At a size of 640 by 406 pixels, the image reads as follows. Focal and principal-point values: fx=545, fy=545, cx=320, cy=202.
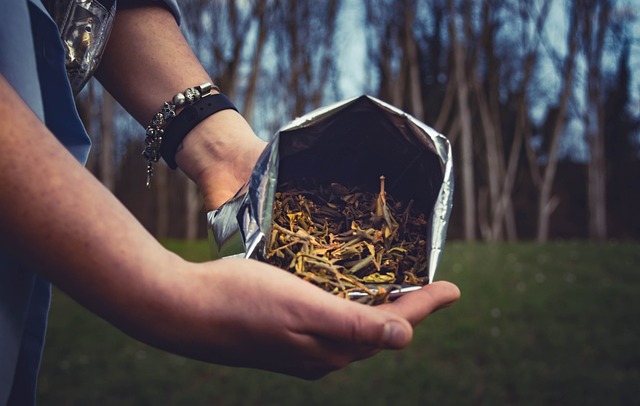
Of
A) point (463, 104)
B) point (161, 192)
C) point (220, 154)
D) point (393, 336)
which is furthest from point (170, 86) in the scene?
point (161, 192)

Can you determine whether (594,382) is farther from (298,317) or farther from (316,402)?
(298,317)

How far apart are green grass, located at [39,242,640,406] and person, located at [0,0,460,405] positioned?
10.8 feet

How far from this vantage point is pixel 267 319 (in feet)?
2.36

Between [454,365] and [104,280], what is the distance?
4.08 meters

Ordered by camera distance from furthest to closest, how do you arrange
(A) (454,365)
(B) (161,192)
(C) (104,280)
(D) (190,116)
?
(B) (161,192)
(A) (454,365)
(D) (190,116)
(C) (104,280)

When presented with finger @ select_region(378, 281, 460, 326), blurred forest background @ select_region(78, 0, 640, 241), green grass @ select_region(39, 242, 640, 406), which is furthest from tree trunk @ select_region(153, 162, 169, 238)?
finger @ select_region(378, 281, 460, 326)

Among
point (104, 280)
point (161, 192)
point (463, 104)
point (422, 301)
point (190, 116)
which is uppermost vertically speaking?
point (190, 116)

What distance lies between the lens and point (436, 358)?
4.45m

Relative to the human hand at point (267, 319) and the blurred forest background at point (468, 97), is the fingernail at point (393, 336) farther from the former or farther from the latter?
the blurred forest background at point (468, 97)

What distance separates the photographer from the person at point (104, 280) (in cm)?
64

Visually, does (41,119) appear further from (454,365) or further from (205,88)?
(454,365)

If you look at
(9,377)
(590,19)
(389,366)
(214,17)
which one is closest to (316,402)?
(389,366)

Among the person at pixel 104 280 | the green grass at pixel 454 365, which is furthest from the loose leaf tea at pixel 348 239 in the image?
the green grass at pixel 454 365

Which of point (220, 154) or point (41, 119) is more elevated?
point (41, 119)
